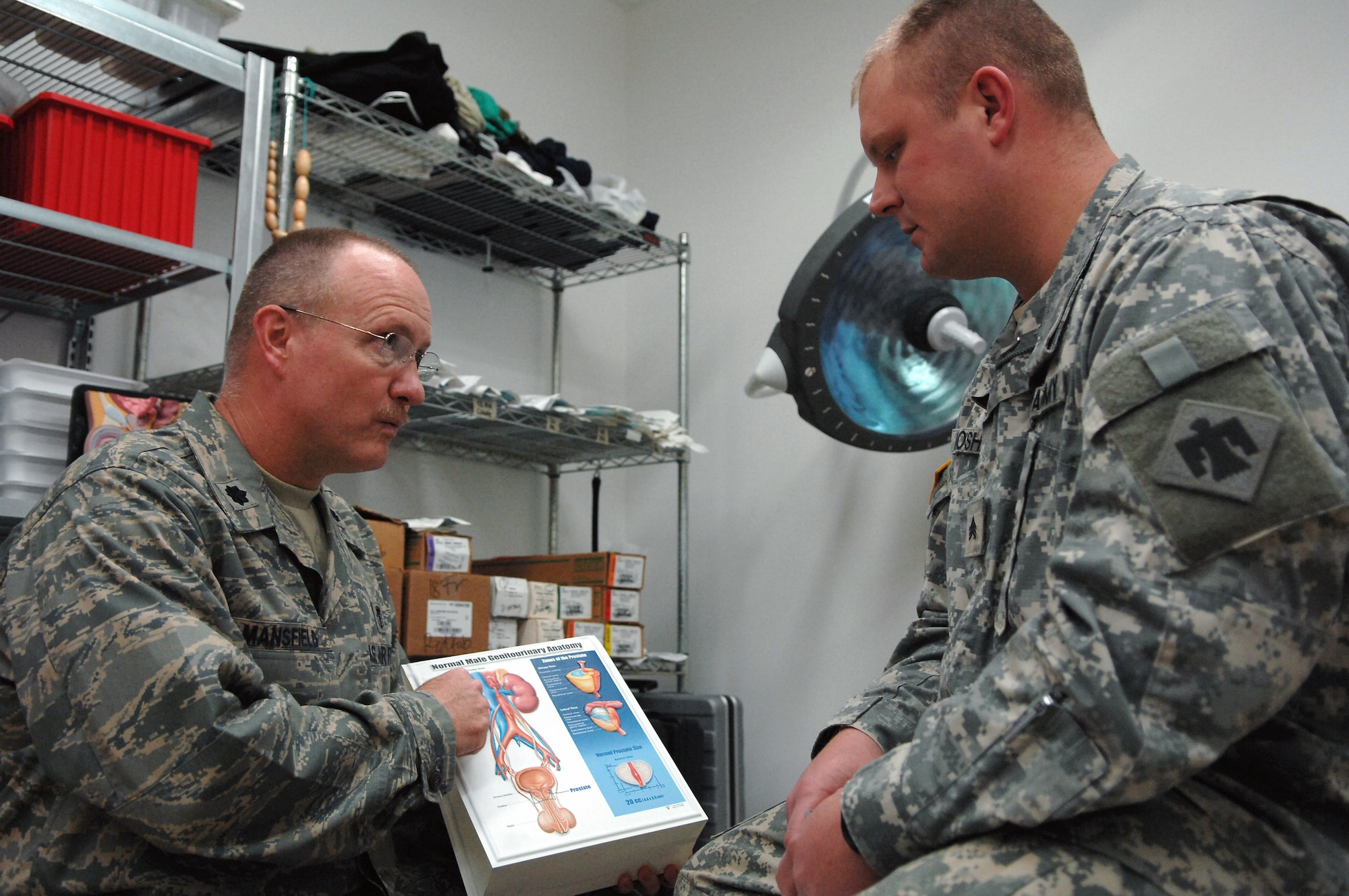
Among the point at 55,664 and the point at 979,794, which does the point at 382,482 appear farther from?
the point at 979,794

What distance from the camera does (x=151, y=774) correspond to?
0.95m

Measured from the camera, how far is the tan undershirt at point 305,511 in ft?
4.36

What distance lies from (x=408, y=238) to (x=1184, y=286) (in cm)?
239

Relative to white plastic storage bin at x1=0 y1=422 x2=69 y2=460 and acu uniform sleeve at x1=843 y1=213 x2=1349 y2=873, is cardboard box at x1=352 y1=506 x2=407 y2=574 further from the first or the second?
acu uniform sleeve at x1=843 y1=213 x2=1349 y2=873

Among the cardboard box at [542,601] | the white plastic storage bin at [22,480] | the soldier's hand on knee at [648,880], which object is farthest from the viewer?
the cardboard box at [542,601]

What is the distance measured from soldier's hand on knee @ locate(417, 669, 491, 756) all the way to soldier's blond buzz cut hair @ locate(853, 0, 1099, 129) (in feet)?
2.79

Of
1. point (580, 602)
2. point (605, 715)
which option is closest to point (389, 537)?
point (580, 602)

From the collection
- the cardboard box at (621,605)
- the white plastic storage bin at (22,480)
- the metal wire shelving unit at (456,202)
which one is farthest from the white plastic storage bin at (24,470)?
the cardboard box at (621,605)

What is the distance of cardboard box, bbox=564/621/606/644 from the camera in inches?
93.8

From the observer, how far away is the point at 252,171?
1.78m

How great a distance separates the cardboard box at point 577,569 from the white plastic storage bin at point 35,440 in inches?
42.8

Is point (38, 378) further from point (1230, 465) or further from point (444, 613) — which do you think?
point (1230, 465)

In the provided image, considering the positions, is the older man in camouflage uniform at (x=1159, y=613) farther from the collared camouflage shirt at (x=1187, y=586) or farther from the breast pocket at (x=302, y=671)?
the breast pocket at (x=302, y=671)

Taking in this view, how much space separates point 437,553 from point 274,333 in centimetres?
86
